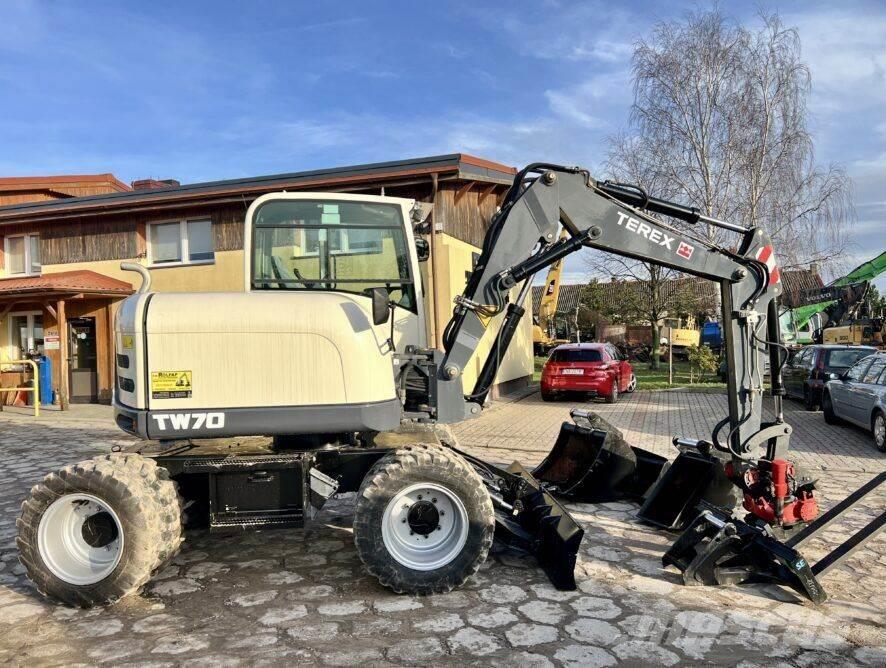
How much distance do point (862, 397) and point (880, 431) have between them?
98cm

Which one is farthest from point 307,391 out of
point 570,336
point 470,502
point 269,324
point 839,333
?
point 570,336

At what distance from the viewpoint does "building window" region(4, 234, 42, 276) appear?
1767cm

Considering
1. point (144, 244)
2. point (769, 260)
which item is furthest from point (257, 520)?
point (144, 244)

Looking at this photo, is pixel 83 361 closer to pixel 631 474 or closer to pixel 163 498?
pixel 163 498

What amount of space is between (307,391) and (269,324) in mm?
520

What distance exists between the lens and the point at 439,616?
413 cm

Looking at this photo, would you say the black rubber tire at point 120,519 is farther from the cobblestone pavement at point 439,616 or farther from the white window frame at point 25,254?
the white window frame at point 25,254

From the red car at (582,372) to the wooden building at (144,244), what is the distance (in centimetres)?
142

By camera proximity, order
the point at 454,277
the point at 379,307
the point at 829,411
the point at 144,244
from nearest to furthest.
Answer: the point at 379,307
the point at 829,411
the point at 454,277
the point at 144,244

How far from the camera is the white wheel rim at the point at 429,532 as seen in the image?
444cm

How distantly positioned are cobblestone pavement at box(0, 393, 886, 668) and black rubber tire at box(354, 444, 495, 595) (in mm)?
137

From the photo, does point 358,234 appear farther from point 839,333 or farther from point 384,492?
point 839,333

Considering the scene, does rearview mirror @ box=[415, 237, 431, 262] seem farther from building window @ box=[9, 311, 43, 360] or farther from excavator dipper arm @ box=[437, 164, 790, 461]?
building window @ box=[9, 311, 43, 360]

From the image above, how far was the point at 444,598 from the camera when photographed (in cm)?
440
